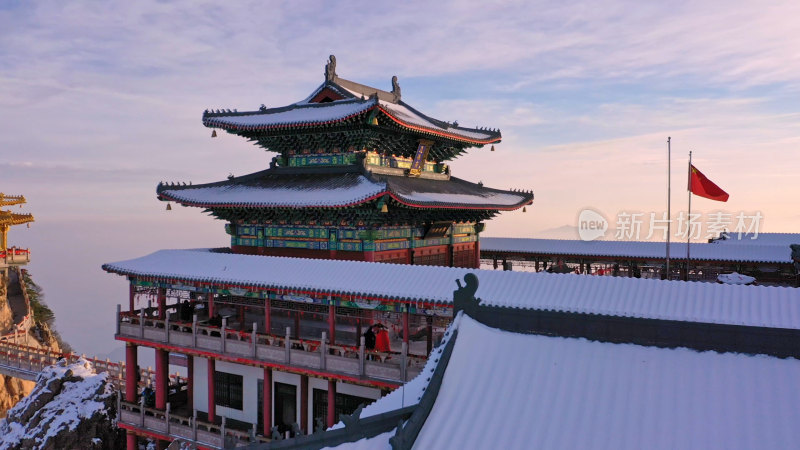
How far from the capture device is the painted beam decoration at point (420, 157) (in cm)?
2955

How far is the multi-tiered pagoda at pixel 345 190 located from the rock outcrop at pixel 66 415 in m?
9.63

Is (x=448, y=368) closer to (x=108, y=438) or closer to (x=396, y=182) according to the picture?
(x=396, y=182)

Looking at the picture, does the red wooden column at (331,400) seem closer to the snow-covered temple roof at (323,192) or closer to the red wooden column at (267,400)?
the red wooden column at (267,400)

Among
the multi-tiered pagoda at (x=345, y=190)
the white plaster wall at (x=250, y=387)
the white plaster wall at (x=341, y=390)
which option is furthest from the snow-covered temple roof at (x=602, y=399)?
the multi-tiered pagoda at (x=345, y=190)

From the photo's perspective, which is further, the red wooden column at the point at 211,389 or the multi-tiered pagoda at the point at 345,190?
the multi-tiered pagoda at the point at 345,190

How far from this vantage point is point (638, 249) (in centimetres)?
3188

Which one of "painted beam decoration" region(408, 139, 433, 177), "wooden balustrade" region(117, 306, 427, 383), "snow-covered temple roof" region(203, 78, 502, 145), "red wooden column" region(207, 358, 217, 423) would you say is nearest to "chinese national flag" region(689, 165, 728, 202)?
"snow-covered temple roof" region(203, 78, 502, 145)

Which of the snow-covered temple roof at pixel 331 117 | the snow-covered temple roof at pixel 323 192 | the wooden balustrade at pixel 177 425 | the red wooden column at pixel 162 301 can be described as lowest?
the wooden balustrade at pixel 177 425

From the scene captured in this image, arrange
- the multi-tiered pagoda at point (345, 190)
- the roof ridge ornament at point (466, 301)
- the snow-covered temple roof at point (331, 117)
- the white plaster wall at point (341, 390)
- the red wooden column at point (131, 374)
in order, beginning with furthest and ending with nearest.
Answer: the snow-covered temple roof at point (331, 117) → the multi-tiered pagoda at point (345, 190) → the red wooden column at point (131, 374) → the white plaster wall at point (341, 390) → the roof ridge ornament at point (466, 301)

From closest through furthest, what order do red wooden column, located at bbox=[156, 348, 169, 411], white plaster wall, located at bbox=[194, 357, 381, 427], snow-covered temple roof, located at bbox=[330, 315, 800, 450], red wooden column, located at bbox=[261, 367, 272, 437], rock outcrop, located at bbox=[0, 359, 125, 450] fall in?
snow-covered temple roof, located at bbox=[330, 315, 800, 450] → white plaster wall, located at bbox=[194, 357, 381, 427] → red wooden column, located at bbox=[261, 367, 272, 437] → red wooden column, located at bbox=[156, 348, 169, 411] → rock outcrop, located at bbox=[0, 359, 125, 450]

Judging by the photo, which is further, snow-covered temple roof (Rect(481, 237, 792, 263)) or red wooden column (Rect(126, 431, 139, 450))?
snow-covered temple roof (Rect(481, 237, 792, 263))

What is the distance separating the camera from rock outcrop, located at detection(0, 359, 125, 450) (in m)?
25.3

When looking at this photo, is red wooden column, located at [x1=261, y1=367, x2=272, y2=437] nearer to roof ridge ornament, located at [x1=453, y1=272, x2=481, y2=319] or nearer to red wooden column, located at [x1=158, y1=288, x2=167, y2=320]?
red wooden column, located at [x1=158, y1=288, x2=167, y2=320]

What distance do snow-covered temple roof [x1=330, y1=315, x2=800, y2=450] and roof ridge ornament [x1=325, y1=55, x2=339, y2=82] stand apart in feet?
77.4
